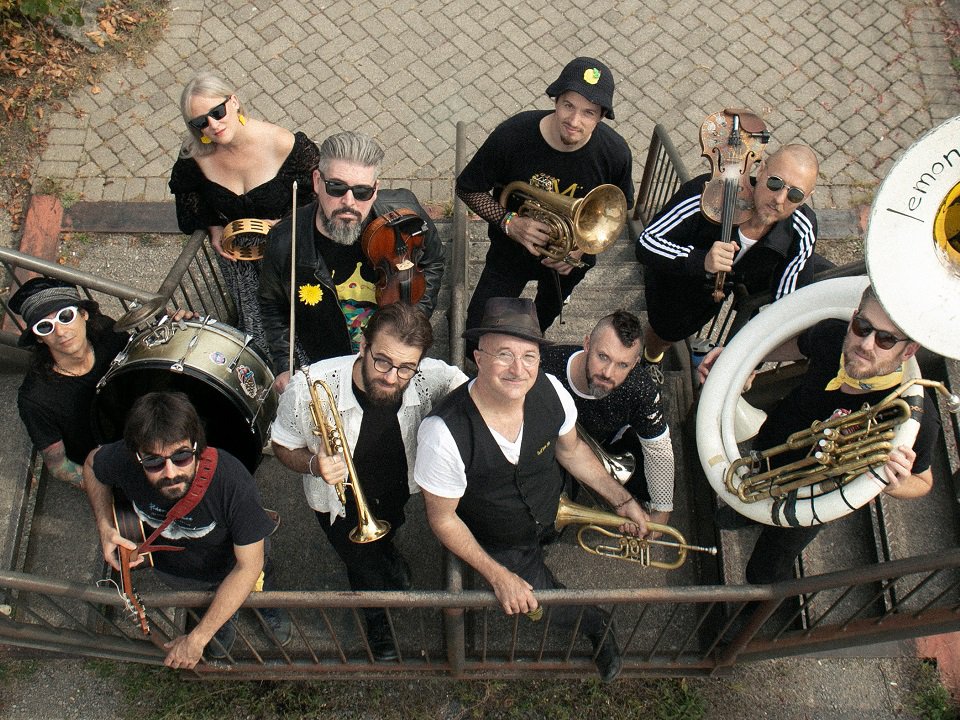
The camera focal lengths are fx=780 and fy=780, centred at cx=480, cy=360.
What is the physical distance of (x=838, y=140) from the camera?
286 inches

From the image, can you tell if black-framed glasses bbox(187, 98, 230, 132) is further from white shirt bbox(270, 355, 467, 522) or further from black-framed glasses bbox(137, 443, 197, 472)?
black-framed glasses bbox(137, 443, 197, 472)

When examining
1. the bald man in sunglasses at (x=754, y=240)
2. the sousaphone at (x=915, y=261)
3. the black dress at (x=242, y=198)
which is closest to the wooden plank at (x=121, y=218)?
the black dress at (x=242, y=198)

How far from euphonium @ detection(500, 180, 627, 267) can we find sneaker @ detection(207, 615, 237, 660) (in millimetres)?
2543

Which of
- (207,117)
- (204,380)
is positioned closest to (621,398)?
(204,380)

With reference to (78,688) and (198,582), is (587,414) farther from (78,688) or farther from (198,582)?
(78,688)

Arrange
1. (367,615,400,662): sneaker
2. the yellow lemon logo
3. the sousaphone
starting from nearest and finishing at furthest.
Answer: the sousaphone, the yellow lemon logo, (367,615,400,662): sneaker

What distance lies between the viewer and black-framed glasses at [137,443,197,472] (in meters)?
3.06

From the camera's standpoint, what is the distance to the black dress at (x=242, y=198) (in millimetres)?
4164

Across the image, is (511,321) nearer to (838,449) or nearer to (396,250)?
(396,250)

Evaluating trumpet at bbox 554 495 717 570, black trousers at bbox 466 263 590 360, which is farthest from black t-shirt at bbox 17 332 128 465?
trumpet at bbox 554 495 717 570

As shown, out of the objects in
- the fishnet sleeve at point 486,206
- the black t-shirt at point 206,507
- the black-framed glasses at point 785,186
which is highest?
the black-framed glasses at point 785,186

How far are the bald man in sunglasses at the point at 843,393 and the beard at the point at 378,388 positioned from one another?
161cm

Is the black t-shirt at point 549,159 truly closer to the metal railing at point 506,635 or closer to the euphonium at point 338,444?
the euphonium at point 338,444

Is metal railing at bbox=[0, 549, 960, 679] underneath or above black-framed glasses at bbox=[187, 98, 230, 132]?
underneath
